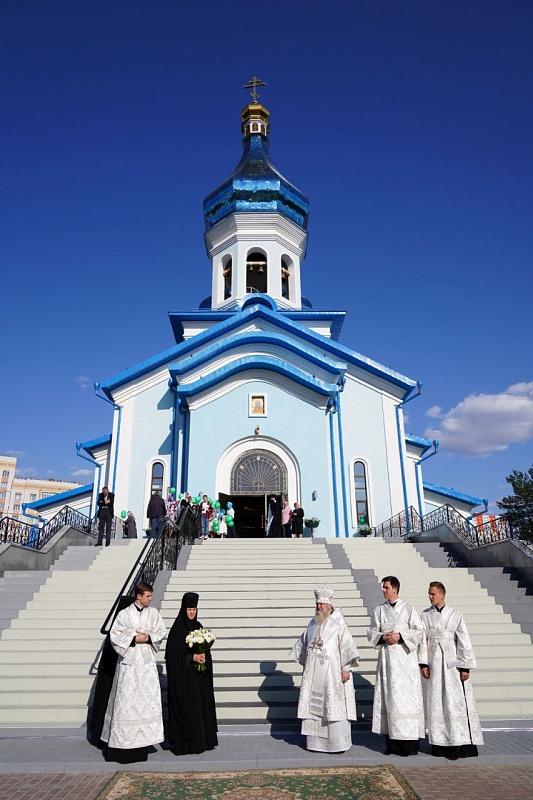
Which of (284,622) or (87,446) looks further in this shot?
(87,446)

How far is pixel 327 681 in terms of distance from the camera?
5098 mm

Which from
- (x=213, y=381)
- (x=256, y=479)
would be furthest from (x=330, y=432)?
(x=213, y=381)

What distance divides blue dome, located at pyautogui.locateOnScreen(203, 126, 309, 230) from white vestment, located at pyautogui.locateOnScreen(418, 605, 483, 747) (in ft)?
60.0

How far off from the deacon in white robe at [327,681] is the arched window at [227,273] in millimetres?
17325

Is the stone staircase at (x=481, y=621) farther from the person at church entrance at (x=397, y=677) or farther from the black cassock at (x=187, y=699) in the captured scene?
the black cassock at (x=187, y=699)

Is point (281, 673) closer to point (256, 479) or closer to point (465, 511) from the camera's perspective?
point (256, 479)

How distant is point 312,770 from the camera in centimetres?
448

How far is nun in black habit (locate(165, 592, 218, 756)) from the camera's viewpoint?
4930 mm

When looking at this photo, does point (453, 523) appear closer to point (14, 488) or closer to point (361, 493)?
point (361, 493)

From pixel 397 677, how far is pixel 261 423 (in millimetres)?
→ 11022

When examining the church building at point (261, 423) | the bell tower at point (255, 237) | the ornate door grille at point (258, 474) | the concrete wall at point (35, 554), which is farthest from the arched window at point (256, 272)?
the concrete wall at point (35, 554)

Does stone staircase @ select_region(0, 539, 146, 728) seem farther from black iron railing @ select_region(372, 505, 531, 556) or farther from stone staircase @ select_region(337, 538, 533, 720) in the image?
black iron railing @ select_region(372, 505, 531, 556)

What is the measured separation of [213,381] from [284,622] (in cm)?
895

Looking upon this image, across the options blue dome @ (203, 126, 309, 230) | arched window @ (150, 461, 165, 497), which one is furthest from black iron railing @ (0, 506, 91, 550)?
blue dome @ (203, 126, 309, 230)
